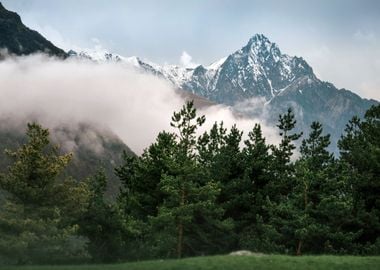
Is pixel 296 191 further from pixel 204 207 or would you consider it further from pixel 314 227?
pixel 204 207

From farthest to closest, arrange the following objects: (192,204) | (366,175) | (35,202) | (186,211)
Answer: (366,175) → (186,211) → (192,204) → (35,202)

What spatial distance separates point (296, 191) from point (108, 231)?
65.6ft

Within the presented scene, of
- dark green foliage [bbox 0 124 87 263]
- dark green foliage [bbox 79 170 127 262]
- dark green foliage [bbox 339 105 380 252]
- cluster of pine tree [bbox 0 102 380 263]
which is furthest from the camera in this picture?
dark green foliage [bbox 339 105 380 252]

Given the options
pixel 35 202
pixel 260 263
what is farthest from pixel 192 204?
pixel 35 202

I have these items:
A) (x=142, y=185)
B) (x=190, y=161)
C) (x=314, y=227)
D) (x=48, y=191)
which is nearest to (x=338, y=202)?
(x=314, y=227)

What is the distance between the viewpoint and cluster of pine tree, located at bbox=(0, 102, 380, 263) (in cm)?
4681

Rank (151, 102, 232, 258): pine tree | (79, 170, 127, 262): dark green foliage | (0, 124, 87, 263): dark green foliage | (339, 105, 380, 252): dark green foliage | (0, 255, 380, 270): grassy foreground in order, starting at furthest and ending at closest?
(339, 105, 380, 252): dark green foliage
(79, 170, 127, 262): dark green foliage
(151, 102, 232, 258): pine tree
(0, 124, 87, 263): dark green foliage
(0, 255, 380, 270): grassy foreground

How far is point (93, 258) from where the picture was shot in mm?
53250

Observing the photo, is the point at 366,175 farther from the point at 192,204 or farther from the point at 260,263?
the point at 260,263

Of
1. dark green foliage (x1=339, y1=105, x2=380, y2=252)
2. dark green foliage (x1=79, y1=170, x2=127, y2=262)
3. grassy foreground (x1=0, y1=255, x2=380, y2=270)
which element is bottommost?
grassy foreground (x1=0, y1=255, x2=380, y2=270)

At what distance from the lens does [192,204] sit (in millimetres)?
51094

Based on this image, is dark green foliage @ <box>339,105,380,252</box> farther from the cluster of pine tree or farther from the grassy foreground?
the grassy foreground

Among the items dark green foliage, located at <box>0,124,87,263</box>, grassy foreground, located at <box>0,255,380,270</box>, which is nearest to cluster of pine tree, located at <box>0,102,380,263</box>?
dark green foliage, located at <box>0,124,87,263</box>

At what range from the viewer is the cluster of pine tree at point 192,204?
154 ft
